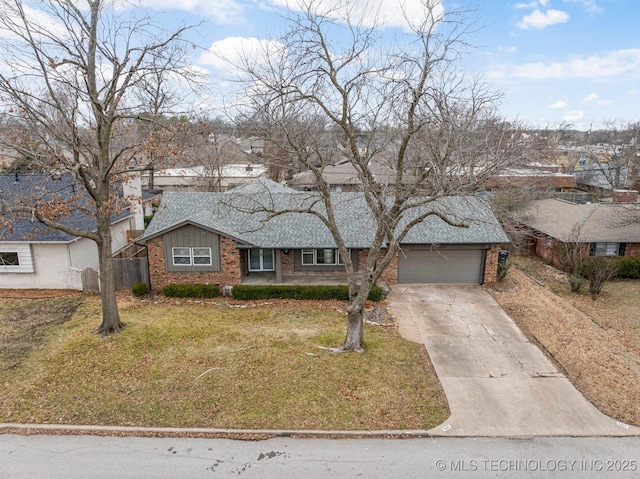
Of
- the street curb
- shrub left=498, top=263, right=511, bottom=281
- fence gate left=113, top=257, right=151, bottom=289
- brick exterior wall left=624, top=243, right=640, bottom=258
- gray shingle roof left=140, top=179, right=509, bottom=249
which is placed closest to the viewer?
the street curb

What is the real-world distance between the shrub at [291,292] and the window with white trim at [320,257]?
2.36m

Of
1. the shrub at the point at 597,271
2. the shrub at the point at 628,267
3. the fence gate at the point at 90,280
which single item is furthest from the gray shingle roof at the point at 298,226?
the shrub at the point at 628,267

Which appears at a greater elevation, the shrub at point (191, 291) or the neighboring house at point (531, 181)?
the neighboring house at point (531, 181)

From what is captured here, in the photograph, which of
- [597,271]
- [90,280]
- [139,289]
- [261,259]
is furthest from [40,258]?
[597,271]

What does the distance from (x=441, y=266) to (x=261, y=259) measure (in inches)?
314

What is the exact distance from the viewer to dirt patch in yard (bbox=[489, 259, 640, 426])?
9.70 m

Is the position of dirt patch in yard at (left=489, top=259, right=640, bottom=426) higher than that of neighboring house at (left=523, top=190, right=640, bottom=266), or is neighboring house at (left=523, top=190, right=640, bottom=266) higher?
neighboring house at (left=523, top=190, right=640, bottom=266)

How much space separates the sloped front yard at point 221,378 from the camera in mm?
8555

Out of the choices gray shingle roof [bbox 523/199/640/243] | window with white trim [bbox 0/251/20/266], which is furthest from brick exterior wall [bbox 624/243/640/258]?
window with white trim [bbox 0/251/20/266]

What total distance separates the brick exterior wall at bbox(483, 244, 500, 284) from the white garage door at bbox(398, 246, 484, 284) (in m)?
0.22

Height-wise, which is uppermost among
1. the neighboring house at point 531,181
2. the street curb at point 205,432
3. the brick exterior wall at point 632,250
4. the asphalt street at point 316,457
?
the neighboring house at point 531,181

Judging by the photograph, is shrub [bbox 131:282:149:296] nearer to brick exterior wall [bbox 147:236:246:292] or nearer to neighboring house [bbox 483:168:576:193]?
brick exterior wall [bbox 147:236:246:292]

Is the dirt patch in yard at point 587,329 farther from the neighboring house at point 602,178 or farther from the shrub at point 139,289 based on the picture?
the neighboring house at point 602,178

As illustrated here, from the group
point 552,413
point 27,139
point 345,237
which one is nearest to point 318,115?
point 345,237
